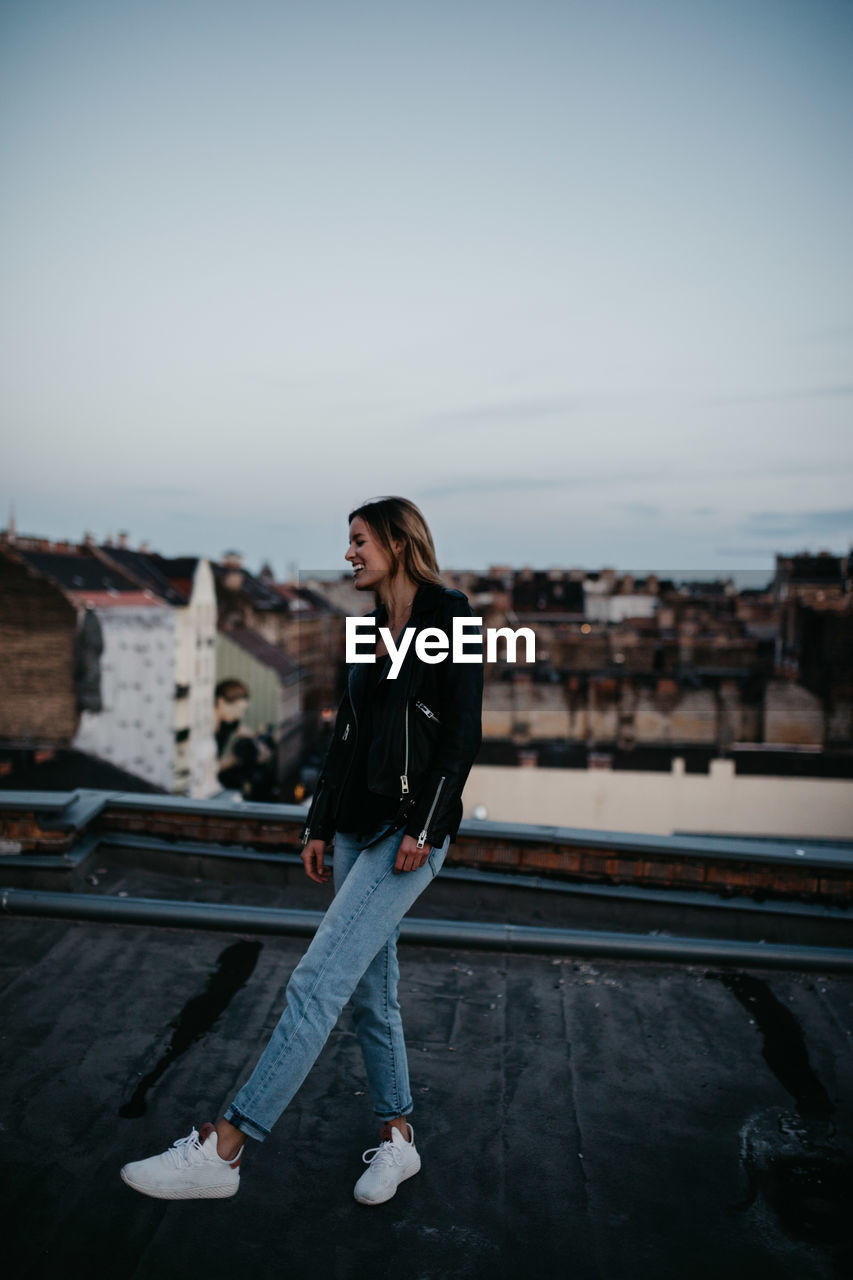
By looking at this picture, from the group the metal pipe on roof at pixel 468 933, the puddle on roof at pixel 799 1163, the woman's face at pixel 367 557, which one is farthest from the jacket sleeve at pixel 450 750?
the metal pipe on roof at pixel 468 933

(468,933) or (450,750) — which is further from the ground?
(450,750)

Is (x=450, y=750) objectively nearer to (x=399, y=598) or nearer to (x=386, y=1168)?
(x=399, y=598)

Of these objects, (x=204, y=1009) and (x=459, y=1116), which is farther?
(x=204, y=1009)

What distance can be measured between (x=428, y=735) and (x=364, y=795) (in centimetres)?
25

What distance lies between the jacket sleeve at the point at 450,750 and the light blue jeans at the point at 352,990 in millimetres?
102

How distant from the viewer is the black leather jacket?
2.22 metres

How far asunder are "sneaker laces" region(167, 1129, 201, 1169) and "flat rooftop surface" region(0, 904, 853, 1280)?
136 millimetres

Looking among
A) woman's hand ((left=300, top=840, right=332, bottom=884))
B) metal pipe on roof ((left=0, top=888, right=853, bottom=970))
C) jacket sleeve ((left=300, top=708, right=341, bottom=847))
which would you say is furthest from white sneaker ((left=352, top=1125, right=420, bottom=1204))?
metal pipe on roof ((left=0, top=888, right=853, bottom=970))

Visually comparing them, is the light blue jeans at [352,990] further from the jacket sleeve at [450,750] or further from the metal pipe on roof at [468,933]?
the metal pipe on roof at [468,933]

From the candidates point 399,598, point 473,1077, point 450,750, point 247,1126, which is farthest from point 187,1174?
point 399,598

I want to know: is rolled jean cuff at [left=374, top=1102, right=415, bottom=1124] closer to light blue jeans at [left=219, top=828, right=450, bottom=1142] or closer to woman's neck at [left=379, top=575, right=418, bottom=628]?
light blue jeans at [left=219, top=828, right=450, bottom=1142]

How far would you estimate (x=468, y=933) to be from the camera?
12.3ft

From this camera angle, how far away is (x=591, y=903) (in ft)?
15.0

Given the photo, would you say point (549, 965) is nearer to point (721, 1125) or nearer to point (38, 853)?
point (721, 1125)
